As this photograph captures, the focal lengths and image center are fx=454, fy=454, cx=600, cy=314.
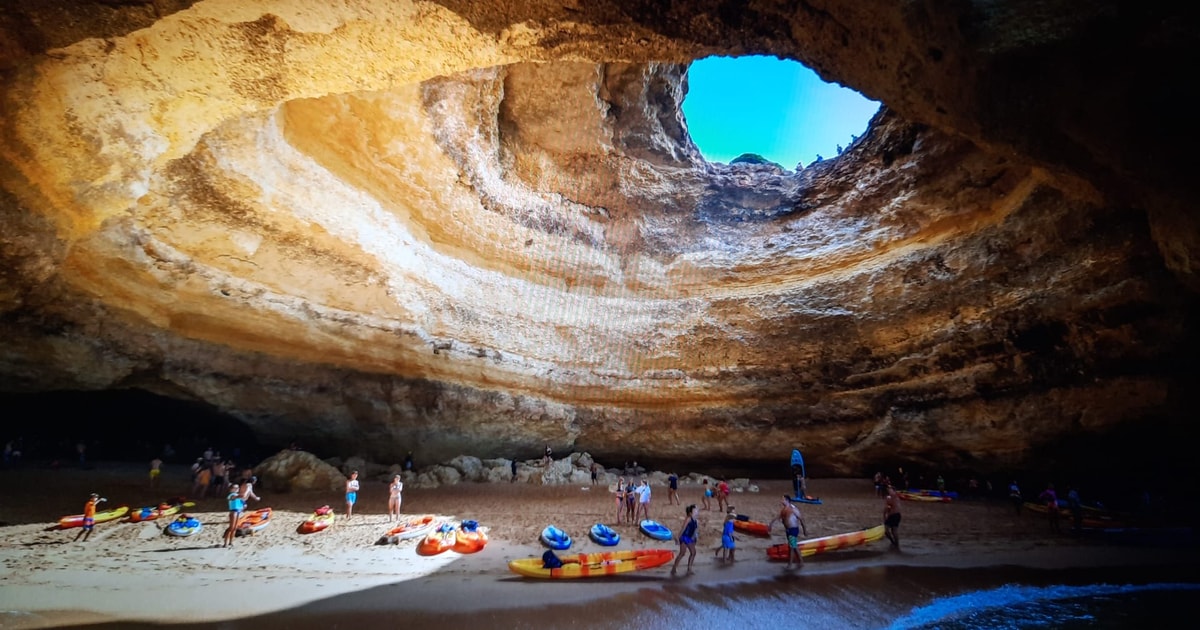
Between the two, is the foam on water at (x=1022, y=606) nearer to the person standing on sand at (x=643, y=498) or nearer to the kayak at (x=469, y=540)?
the person standing on sand at (x=643, y=498)

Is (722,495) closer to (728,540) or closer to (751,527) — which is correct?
(751,527)

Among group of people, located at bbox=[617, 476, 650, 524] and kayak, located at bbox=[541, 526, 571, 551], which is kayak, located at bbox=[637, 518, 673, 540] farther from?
kayak, located at bbox=[541, 526, 571, 551]

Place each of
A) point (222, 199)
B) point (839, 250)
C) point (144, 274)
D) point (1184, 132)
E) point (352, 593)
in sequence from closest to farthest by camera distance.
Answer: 1. point (1184, 132)
2. point (352, 593)
3. point (222, 199)
4. point (144, 274)
5. point (839, 250)

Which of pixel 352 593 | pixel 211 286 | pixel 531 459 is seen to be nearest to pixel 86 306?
pixel 211 286

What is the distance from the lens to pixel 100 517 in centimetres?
915

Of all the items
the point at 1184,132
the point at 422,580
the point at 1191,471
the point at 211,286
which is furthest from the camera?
the point at 1191,471

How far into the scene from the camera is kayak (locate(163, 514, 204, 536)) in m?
8.67

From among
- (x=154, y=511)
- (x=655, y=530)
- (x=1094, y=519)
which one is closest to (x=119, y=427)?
(x=154, y=511)

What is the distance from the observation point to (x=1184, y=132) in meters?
4.27

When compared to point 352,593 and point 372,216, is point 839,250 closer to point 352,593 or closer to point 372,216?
point 372,216

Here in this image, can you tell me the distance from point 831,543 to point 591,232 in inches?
384

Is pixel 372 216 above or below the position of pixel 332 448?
above

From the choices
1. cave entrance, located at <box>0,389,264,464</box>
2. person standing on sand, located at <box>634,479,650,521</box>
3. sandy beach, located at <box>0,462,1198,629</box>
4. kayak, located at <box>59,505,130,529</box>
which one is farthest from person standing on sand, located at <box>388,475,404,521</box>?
cave entrance, located at <box>0,389,264,464</box>

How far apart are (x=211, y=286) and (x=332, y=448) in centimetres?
695
